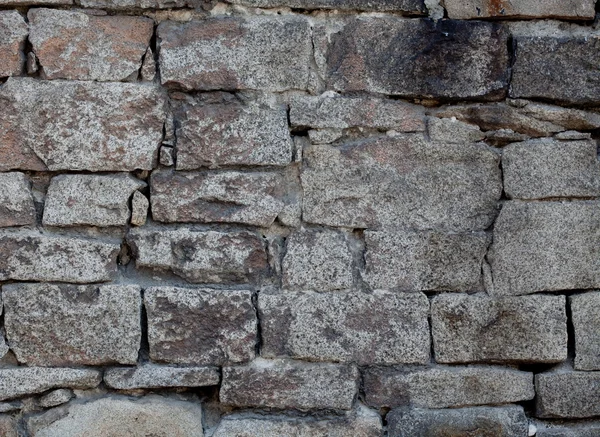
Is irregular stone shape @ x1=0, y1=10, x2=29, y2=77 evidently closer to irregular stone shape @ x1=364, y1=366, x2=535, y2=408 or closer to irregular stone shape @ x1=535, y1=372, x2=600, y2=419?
irregular stone shape @ x1=364, y1=366, x2=535, y2=408

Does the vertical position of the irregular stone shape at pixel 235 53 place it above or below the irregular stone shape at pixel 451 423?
above

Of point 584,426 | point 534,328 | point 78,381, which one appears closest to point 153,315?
point 78,381

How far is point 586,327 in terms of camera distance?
283 cm

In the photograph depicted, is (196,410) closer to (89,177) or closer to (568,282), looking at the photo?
(89,177)

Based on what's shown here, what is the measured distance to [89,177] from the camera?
2680 mm

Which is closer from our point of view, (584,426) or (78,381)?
(78,381)

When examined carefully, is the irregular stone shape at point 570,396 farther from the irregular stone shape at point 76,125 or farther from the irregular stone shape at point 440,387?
the irregular stone shape at point 76,125

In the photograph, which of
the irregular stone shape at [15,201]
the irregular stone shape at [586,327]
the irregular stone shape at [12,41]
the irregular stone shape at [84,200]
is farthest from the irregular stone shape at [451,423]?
the irregular stone shape at [12,41]

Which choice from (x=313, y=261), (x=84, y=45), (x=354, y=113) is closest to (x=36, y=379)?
(x=313, y=261)

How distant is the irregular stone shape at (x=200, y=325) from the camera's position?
2697mm

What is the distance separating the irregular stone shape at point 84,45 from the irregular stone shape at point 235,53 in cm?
12

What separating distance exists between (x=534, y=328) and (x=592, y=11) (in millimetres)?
1226

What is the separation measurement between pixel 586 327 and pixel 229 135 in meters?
1.54

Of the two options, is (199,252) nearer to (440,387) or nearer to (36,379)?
(36,379)
